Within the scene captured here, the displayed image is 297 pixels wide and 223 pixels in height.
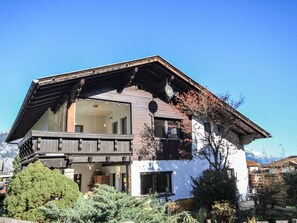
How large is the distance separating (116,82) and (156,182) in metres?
6.91

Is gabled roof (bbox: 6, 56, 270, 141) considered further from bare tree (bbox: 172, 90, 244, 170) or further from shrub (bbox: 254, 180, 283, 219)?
shrub (bbox: 254, 180, 283, 219)

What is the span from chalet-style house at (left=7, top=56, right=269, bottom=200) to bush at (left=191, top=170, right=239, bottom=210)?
10.6 feet

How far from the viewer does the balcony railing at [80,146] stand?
11.8 meters

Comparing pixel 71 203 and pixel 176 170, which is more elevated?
pixel 176 170

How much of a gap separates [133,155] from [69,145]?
409 centimetres

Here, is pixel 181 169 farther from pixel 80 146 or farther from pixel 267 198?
pixel 80 146

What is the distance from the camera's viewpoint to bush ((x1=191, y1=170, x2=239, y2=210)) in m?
11.9

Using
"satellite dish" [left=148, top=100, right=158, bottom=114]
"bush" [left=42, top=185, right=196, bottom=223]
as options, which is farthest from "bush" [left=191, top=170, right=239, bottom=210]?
"satellite dish" [left=148, top=100, right=158, bottom=114]

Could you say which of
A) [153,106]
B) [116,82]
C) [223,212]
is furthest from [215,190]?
[116,82]

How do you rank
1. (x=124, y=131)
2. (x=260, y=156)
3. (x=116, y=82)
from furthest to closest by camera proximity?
(x=260, y=156), (x=124, y=131), (x=116, y=82)

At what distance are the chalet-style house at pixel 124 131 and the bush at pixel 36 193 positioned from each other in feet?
14.6

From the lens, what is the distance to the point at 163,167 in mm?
16094

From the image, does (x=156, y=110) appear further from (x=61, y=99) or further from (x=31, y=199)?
(x=31, y=199)

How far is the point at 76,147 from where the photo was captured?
42.3ft
